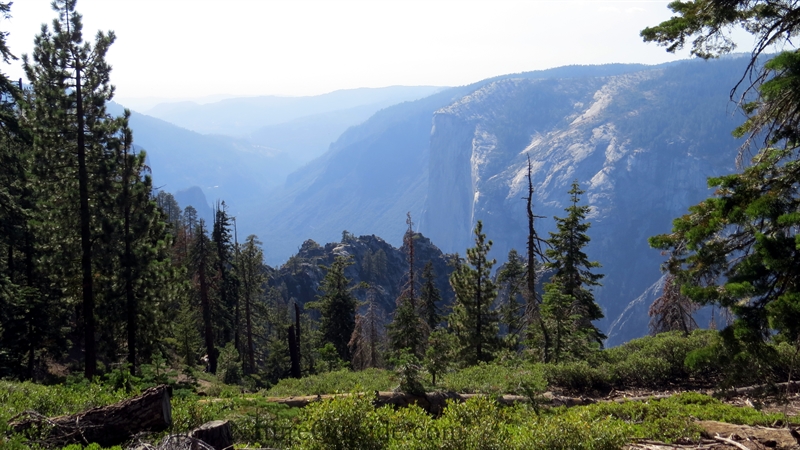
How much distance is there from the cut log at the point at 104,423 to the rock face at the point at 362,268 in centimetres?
6246

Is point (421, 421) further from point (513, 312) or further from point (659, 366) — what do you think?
point (513, 312)

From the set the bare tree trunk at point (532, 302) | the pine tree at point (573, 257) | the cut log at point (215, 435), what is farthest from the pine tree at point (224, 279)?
the cut log at point (215, 435)

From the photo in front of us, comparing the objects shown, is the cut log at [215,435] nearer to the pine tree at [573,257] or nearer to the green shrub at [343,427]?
the green shrub at [343,427]

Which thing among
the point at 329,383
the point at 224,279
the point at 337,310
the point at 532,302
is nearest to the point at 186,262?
the point at 224,279

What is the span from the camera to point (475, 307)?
23.6m

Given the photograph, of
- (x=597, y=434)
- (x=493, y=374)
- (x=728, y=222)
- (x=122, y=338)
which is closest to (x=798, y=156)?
(x=728, y=222)

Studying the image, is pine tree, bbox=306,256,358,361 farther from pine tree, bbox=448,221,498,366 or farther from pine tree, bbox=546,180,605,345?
pine tree, bbox=546,180,605,345

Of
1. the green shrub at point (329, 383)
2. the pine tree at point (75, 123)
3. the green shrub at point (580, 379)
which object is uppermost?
the pine tree at point (75, 123)

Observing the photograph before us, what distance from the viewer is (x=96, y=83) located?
16.3m

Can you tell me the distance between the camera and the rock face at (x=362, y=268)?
246ft

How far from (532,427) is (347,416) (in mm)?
2191

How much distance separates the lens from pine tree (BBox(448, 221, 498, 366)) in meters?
23.3

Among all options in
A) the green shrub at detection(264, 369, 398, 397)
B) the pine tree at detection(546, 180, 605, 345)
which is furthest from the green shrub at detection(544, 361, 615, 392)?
→ the pine tree at detection(546, 180, 605, 345)

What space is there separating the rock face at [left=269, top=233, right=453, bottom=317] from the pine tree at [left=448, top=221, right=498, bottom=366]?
148 ft
